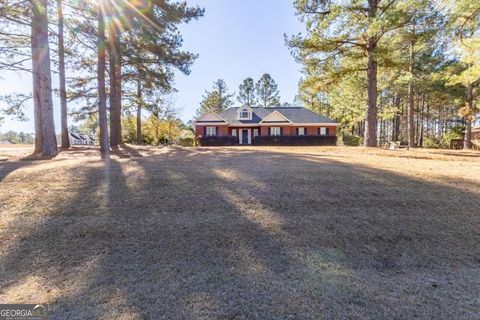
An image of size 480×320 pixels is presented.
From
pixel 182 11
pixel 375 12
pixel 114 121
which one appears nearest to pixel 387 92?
pixel 375 12

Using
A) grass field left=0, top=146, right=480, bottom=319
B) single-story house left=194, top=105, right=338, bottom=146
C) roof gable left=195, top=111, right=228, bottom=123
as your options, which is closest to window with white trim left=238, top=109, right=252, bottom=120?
single-story house left=194, top=105, right=338, bottom=146

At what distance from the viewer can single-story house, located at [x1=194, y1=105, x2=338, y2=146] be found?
29031mm

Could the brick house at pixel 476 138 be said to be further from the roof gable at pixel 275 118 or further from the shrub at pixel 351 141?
the roof gable at pixel 275 118

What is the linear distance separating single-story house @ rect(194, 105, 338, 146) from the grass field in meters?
23.2

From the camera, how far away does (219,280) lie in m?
2.94

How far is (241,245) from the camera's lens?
11.9 feet

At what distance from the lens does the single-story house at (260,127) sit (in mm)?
29031

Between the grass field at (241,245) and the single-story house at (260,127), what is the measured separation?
76.1ft

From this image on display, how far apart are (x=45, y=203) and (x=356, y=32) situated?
14430 millimetres

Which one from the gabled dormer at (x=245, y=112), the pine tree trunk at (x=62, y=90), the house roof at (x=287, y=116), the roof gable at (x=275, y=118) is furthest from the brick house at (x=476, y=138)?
the pine tree trunk at (x=62, y=90)

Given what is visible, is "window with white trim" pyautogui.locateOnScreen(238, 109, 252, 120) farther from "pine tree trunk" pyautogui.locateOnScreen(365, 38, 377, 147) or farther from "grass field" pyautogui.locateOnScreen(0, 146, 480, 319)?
"grass field" pyautogui.locateOnScreen(0, 146, 480, 319)

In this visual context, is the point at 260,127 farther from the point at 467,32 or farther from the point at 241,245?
the point at 241,245

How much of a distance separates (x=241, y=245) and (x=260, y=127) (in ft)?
89.7

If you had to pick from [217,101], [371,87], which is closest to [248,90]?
[217,101]
